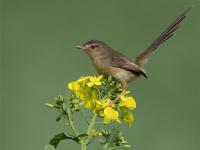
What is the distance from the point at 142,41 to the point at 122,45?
235 millimetres

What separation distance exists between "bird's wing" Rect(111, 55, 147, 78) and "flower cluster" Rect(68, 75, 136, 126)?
3.93ft

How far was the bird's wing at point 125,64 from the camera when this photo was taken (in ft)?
22.1

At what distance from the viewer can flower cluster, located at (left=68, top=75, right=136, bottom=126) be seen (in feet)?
16.9

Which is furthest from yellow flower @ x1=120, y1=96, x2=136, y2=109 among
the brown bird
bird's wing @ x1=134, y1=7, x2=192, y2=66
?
bird's wing @ x1=134, y1=7, x2=192, y2=66

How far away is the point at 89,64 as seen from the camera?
9.29m

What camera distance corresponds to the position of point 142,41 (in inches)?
400

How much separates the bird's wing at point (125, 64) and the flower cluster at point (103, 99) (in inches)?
47.1

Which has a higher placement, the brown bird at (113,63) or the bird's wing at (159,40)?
the bird's wing at (159,40)

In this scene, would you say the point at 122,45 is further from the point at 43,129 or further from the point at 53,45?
the point at 43,129

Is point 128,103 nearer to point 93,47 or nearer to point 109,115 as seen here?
point 109,115

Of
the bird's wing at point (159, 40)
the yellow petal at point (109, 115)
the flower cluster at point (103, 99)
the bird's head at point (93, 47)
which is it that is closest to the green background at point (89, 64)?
the bird's wing at point (159, 40)

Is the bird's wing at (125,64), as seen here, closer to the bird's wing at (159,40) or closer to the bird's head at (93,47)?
the bird's head at (93,47)

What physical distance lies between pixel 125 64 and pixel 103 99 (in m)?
1.54

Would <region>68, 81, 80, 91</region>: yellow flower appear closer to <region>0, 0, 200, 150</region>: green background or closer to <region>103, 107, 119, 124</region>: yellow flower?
<region>103, 107, 119, 124</region>: yellow flower
